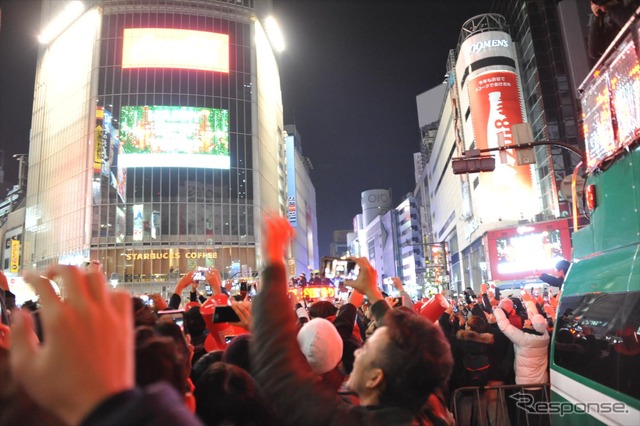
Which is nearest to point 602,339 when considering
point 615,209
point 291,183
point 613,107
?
point 615,209

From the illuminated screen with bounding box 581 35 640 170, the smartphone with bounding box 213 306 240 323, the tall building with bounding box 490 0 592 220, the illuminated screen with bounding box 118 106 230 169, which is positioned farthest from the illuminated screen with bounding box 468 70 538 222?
the smartphone with bounding box 213 306 240 323

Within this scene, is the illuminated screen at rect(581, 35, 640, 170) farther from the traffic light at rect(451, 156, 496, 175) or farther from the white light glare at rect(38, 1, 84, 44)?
the white light glare at rect(38, 1, 84, 44)

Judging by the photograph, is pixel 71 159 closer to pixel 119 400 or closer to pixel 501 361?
pixel 501 361

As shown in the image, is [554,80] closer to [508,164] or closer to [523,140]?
[508,164]

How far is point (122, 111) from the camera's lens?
5197 cm

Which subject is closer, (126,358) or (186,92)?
(126,358)

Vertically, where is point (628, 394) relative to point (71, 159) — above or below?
below

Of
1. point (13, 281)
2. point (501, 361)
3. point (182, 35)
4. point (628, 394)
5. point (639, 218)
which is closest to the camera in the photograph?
point (628, 394)

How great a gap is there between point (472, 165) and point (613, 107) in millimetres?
8067

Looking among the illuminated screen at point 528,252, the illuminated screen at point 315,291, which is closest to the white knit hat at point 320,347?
the illuminated screen at point 315,291

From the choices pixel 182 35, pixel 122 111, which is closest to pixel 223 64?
pixel 182 35

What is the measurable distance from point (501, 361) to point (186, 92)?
52239 millimetres

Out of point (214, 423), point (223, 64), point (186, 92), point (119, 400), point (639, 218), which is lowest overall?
point (214, 423)

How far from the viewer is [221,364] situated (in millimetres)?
2408
